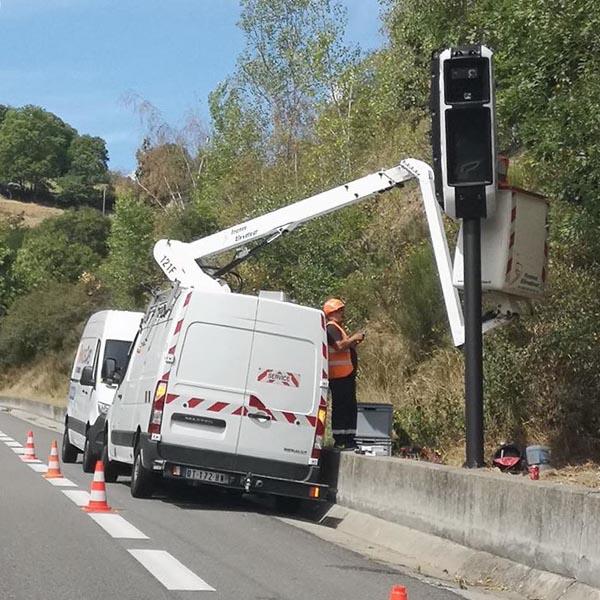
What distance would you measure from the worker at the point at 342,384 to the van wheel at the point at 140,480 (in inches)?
88.8

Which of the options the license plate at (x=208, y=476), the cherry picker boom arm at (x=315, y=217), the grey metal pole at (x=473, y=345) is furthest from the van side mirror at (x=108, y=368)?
the grey metal pole at (x=473, y=345)

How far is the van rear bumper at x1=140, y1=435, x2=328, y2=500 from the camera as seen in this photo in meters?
14.0

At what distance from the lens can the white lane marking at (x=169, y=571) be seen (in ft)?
29.6

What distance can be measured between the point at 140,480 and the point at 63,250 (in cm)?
8233

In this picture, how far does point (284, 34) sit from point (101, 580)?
39850 mm

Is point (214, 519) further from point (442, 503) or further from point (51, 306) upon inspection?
point (51, 306)

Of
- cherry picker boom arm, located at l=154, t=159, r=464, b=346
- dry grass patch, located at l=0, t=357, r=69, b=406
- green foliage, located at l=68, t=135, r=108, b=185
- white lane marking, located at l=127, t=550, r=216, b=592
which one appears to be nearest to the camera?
white lane marking, located at l=127, t=550, r=216, b=592

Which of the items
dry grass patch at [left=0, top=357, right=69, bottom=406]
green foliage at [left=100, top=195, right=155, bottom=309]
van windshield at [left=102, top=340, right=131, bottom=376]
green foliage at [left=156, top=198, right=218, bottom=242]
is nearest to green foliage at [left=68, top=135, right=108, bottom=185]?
dry grass patch at [left=0, top=357, right=69, bottom=406]

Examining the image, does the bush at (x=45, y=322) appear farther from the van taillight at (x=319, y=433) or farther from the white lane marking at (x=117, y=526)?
the white lane marking at (x=117, y=526)

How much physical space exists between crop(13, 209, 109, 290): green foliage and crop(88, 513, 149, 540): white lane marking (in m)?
68.4

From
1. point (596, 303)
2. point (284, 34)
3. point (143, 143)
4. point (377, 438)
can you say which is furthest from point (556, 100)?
point (143, 143)

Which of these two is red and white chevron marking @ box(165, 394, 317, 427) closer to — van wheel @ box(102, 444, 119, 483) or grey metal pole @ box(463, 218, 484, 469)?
grey metal pole @ box(463, 218, 484, 469)

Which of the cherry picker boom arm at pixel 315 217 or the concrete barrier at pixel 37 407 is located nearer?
the cherry picker boom arm at pixel 315 217

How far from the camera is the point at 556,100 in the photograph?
1268 centimetres
